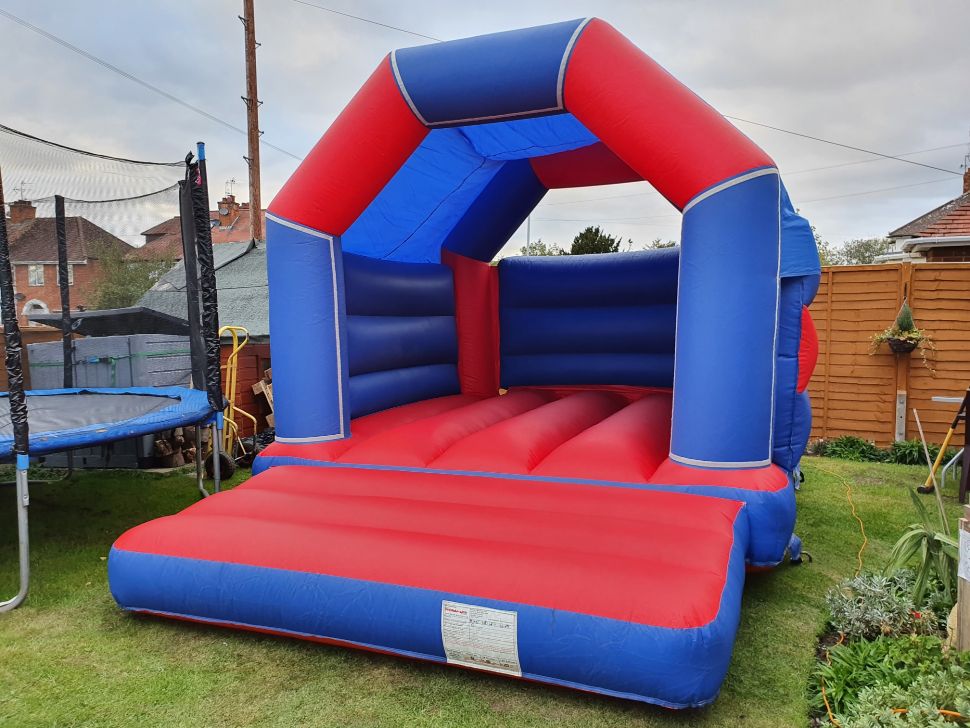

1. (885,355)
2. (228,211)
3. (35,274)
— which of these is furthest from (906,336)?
(228,211)

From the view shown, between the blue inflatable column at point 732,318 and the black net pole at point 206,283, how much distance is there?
78.5 inches

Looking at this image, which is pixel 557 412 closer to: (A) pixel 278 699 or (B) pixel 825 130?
(A) pixel 278 699

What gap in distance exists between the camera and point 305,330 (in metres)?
2.62

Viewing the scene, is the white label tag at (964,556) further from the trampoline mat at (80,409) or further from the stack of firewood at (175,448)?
the stack of firewood at (175,448)

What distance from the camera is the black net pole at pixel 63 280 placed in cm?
290

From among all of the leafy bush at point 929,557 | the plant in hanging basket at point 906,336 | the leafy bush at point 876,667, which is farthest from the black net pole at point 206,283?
the plant in hanging basket at point 906,336

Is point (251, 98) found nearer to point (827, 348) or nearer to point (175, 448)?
point (175, 448)

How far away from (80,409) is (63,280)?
567mm

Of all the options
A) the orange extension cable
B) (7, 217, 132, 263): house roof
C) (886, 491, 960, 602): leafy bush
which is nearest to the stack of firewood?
Result: (7, 217, 132, 263): house roof

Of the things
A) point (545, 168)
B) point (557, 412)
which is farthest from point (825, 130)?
point (557, 412)

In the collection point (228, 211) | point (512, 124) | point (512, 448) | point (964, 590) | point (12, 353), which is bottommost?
point (964, 590)

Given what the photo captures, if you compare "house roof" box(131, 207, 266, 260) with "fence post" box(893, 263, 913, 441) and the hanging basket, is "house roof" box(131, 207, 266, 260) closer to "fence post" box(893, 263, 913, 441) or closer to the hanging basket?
the hanging basket

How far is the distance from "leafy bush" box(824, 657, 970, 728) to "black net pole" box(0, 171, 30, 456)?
2352 mm

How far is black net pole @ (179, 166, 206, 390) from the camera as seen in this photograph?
3098 mm
